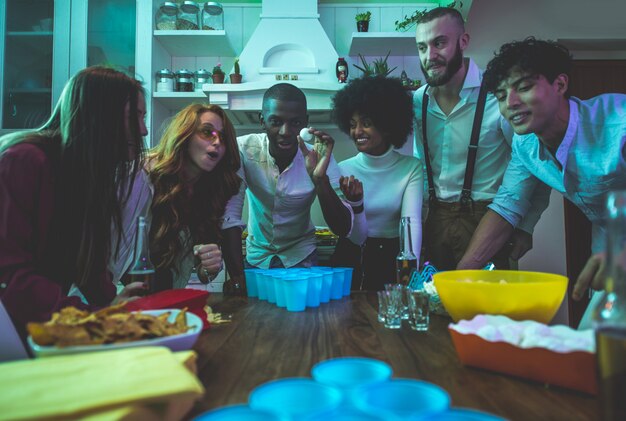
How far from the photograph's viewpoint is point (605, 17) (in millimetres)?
3303

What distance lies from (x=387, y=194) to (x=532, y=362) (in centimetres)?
139

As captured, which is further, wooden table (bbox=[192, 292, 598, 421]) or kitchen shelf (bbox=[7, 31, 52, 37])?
kitchen shelf (bbox=[7, 31, 52, 37])

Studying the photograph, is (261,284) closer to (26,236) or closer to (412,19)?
(26,236)

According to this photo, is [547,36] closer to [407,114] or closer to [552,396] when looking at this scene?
[407,114]

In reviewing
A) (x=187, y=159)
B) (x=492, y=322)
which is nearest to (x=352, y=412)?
(x=492, y=322)

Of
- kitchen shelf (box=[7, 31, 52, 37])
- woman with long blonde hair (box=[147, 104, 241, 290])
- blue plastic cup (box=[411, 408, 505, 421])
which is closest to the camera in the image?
blue plastic cup (box=[411, 408, 505, 421])

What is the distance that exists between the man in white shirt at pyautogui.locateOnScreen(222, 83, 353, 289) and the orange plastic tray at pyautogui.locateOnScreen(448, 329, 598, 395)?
3.88 ft

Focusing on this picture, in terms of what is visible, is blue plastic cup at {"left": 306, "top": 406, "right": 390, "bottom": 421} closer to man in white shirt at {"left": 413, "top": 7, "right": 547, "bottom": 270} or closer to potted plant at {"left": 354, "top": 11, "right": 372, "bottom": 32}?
man in white shirt at {"left": 413, "top": 7, "right": 547, "bottom": 270}

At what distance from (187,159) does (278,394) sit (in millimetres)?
1423

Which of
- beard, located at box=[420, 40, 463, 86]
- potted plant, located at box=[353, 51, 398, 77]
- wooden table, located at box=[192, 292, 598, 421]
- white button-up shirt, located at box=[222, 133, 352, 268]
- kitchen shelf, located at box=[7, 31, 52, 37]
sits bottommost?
wooden table, located at box=[192, 292, 598, 421]

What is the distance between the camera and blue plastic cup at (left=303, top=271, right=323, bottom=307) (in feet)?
3.84

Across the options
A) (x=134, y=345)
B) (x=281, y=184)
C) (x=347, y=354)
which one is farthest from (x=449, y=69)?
(x=134, y=345)

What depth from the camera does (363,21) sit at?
129 inches

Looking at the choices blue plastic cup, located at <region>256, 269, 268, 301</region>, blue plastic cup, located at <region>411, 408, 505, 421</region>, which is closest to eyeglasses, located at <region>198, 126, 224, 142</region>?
blue plastic cup, located at <region>256, 269, 268, 301</region>
